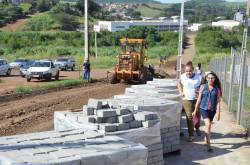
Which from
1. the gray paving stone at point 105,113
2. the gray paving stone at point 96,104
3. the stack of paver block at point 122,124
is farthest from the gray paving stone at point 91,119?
the gray paving stone at point 96,104

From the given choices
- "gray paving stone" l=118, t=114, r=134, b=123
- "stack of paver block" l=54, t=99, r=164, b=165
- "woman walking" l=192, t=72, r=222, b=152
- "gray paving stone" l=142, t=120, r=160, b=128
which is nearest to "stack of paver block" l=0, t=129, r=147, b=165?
"stack of paver block" l=54, t=99, r=164, b=165

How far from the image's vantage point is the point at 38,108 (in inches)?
717

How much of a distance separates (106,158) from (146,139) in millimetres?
1913

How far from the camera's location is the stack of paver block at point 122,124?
7695 mm

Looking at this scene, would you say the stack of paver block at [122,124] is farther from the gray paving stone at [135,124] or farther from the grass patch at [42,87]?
the grass patch at [42,87]

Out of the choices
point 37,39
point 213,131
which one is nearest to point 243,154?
point 213,131

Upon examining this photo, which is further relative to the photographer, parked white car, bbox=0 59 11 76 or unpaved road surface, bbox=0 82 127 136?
parked white car, bbox=0 59 11 76

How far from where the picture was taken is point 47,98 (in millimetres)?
21500

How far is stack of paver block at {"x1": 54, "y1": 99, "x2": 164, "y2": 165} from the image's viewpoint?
25.2ft

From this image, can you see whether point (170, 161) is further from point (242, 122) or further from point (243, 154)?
point (242, 122)

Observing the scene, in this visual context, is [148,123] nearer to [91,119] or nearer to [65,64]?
[91,119]

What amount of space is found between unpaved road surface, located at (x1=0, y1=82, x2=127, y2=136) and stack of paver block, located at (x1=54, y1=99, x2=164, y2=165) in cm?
242

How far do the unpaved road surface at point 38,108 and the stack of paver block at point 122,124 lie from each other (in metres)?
2.42

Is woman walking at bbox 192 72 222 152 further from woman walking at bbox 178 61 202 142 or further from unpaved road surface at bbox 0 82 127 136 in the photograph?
unpaved road surface at bbox 0 82 127 136
